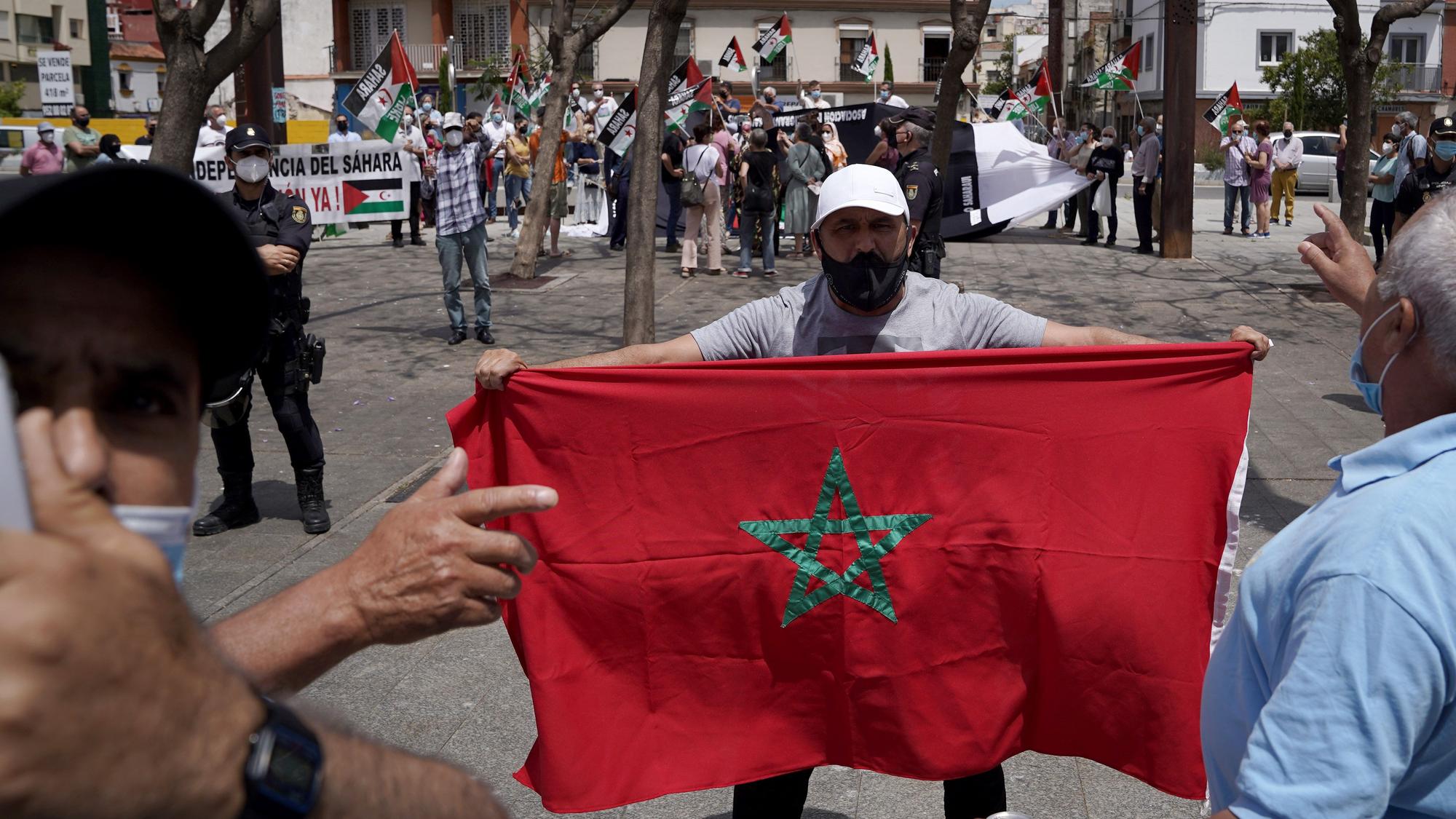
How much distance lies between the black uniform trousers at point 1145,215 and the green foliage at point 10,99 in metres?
51.2

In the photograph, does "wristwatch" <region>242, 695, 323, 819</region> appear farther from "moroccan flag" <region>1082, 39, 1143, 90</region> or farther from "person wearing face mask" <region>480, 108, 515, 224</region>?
"moroccan flag" <region>1082, 39, 1143, 90</region>

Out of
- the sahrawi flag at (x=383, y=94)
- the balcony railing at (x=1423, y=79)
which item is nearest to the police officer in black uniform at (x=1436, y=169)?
the sahrawi flag at (x=383, y=94)

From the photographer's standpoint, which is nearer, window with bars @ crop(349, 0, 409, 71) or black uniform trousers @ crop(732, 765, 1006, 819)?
black uniform trousers @ crop(732, 765, 1006, 819)

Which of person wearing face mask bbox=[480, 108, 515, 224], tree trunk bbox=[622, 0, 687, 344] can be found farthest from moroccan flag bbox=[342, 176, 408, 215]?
tree trunk bbox=[622, 0, 687, 344]

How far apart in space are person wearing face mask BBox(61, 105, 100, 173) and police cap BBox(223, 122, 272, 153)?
822 cm

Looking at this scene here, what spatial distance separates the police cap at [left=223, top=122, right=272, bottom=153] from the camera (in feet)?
24.5

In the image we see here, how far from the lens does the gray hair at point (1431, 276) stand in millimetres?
1784

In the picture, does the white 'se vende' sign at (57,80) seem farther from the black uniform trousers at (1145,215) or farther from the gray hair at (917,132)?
the gray hair at (917,132)

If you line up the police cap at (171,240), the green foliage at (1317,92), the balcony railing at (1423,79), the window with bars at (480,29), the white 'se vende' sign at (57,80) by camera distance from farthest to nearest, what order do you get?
the window with bars at (480,29) < the balcony railing at (1423,79) < the green foliage at (1317,92) < the white 'se vende' sign at (57,80) < the police cap at (171,240)

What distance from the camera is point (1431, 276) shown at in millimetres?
1805

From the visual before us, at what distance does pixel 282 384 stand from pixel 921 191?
207 inches

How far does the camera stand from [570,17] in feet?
56.4

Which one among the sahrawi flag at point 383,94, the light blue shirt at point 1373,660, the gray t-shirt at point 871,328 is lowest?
the light blue shirt at point 1373,660

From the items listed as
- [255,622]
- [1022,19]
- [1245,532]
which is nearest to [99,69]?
[1245,532]
